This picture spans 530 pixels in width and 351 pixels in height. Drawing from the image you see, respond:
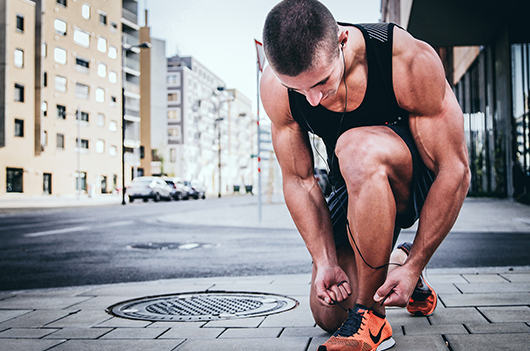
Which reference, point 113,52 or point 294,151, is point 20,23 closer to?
point 113,52

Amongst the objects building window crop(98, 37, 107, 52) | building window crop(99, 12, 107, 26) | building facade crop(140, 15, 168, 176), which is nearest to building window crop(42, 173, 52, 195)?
building window crop(98, 37, 107, 52)

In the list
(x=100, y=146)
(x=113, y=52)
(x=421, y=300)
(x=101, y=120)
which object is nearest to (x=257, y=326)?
(x=421, y=300)

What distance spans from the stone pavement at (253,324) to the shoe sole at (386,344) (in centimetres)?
3

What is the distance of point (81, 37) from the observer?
49.5 metres

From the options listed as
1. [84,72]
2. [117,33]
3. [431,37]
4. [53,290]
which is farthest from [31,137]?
[53,290]

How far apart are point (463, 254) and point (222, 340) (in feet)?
14.4

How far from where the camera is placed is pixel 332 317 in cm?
242

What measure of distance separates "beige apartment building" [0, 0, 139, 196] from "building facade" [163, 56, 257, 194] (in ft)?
49.1

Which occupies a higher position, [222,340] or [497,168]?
[497,168]

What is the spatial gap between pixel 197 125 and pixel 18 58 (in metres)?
45.4

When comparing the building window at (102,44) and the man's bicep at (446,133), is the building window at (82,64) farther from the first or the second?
the man's bicep at (446,133)

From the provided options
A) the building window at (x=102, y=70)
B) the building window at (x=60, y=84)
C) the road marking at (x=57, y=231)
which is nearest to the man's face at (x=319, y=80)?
the road marking at (x=57, y=231)

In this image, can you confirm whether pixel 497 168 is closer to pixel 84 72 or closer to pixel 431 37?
pixel 431 37

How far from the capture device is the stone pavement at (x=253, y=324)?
2.31 m
